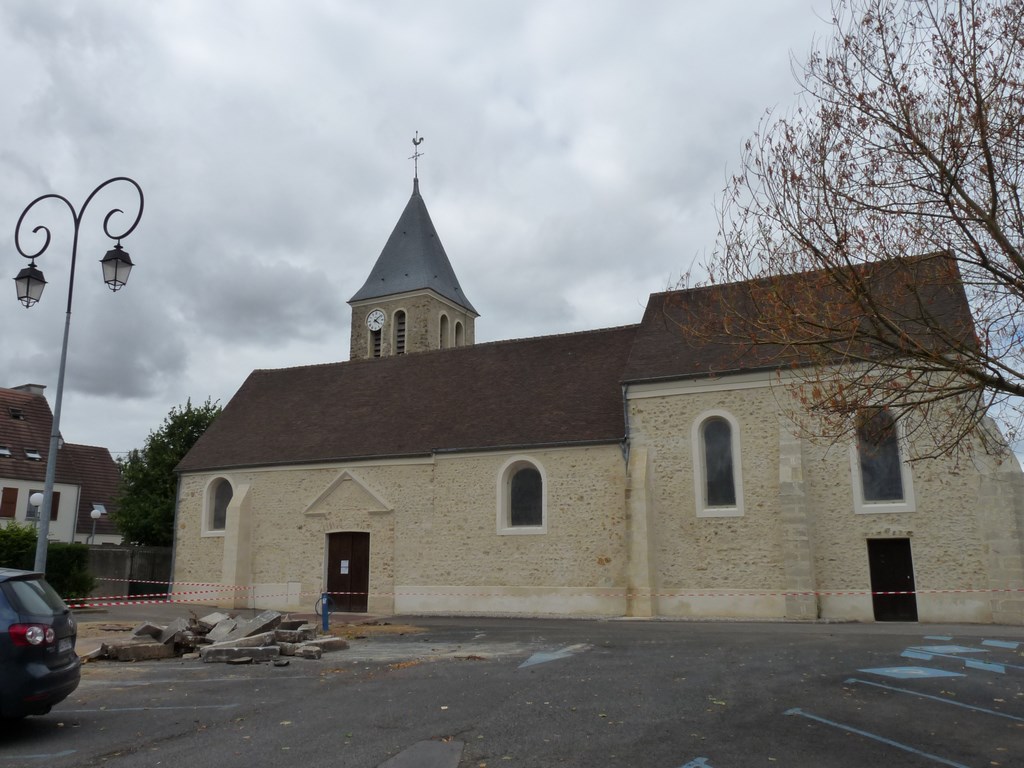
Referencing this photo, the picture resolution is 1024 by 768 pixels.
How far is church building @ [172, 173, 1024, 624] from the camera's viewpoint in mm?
17172

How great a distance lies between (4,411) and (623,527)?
28.3m

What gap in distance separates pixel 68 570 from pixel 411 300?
2126cm

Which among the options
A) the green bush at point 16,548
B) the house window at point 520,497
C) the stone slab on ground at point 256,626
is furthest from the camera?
the house window at point 520,497

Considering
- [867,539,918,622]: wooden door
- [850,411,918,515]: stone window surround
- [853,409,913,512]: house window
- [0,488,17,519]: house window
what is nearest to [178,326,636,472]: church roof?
[850,411,918,515]: stone window surround

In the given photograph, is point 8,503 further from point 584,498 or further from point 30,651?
point 30,651

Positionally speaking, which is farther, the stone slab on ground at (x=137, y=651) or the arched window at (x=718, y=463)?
the arched window at (x=718, y=463)

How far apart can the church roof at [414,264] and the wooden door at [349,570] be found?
1783cm

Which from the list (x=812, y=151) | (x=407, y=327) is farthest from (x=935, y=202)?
(x=407, y=327)

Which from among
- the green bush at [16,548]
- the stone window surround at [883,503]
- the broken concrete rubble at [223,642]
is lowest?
the broken concrete rubble at [223,642]

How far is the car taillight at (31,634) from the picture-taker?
6.37 metres

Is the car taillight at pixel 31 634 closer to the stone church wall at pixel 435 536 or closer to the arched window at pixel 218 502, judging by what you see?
the stone church wall at pixel 435 536

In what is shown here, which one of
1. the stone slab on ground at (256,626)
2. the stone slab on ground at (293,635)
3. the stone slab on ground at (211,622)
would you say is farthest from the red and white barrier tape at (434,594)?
the stone slab on ground at (256,626)

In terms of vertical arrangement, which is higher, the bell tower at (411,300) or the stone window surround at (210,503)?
the bell tower at (411,300)

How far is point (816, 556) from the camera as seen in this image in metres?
17.7
